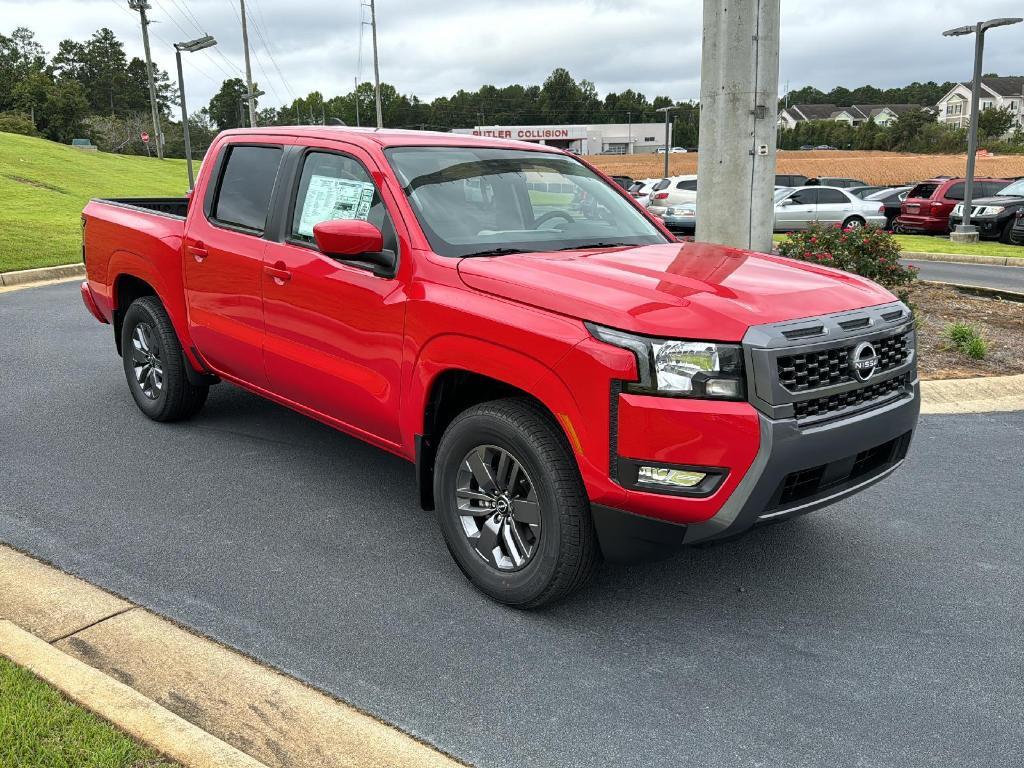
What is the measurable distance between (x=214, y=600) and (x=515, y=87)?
6343 inches

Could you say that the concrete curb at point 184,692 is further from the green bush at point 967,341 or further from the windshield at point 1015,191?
the windshield at point 1015,191

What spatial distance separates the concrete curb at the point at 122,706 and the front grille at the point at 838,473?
1978mm

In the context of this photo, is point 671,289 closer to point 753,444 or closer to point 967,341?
point 753,444

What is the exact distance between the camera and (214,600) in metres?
3.81

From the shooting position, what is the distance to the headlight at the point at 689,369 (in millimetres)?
3172

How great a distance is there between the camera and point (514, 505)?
3662 mm

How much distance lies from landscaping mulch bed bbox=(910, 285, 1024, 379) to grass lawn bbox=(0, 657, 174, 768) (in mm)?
6583

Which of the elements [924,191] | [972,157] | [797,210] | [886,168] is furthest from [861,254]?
[886,168]

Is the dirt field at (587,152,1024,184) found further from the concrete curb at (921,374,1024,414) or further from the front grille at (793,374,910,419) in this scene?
the front grille at (793,374,910,419)

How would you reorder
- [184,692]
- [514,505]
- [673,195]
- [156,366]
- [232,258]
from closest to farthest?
[184,692]
[514,505]
[232,258]
[156,366]
[673,195]

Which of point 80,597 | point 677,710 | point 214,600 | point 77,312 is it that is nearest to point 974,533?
point 677,710

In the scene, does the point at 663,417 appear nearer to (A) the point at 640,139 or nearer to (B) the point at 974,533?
(B) the point at 974,533

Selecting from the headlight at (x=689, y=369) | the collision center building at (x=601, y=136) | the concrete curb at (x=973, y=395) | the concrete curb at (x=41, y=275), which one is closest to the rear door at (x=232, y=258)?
the headlight at (x=689, y=369)

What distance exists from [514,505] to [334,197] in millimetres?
1908
